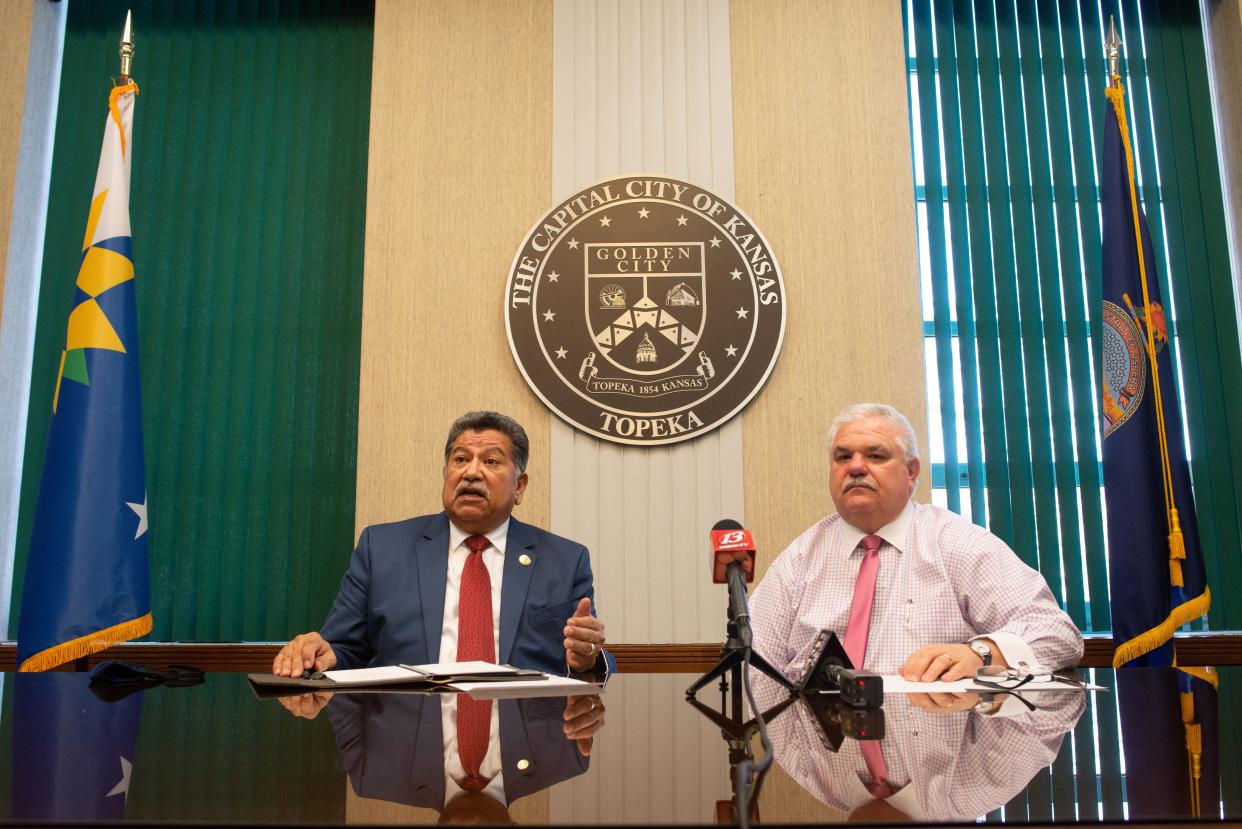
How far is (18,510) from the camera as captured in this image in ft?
12.0

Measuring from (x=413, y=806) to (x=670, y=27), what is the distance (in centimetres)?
355

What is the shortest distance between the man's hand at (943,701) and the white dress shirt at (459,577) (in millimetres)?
1141

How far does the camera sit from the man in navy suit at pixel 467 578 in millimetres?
2342

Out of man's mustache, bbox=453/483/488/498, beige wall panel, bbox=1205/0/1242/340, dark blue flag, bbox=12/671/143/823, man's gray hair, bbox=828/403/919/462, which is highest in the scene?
beige wall panel, bbox=1205/0/1242/340

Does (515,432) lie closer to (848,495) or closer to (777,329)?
(848,495)

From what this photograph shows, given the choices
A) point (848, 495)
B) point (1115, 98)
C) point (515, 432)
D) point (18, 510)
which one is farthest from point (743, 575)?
point (18, 510)

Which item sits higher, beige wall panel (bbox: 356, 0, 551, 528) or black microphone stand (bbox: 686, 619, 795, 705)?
beige wall panel (bbox: 356, 0, 551, 528)

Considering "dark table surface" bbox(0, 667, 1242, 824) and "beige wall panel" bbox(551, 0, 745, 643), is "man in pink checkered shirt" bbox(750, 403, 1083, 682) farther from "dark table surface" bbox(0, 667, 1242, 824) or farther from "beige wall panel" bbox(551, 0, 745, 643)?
"beige wall panel" bbox(551, 0, 745, 643)

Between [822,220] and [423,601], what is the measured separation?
2.15 m

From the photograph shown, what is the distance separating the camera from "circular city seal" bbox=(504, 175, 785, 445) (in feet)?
11.5

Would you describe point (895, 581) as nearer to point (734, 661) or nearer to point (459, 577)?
point (734, 661)

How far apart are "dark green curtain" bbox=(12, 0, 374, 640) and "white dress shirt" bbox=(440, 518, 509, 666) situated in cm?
131

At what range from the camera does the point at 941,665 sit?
1.72m

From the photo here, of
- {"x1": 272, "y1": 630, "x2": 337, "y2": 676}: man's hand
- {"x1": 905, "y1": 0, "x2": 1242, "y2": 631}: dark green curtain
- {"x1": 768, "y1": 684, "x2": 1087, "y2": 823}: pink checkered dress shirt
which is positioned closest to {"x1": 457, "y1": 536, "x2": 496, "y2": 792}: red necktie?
{"x1": 272, "y1": 630, "x2": 337, "y2": 676}: man's hand
